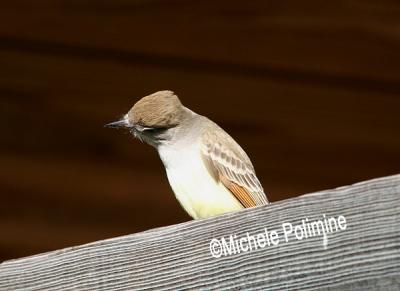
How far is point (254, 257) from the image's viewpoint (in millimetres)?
2355

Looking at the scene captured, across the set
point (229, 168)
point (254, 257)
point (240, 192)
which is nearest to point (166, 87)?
point (229, 168)

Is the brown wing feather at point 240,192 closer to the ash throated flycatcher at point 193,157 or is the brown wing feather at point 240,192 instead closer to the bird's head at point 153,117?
the ash throated flycatcher at point 193,157

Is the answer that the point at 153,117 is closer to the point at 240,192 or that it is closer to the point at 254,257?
the point at 240,192

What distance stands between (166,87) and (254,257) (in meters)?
2.87

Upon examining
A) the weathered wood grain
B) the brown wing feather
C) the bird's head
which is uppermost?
the bird's head

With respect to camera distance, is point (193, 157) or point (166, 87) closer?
point (193, 157)

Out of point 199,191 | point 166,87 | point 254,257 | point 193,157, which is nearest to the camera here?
point 254,257

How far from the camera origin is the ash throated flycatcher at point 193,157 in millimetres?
3744

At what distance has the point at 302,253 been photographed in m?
2.30

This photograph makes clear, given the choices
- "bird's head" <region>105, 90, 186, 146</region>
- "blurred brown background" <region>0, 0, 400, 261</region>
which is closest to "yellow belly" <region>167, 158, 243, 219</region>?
"bird's head" <region>105, 90, 186, 146</region>

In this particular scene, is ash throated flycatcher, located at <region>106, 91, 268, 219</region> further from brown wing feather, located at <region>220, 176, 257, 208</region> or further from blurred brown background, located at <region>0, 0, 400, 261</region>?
blurred brown background, located at <region>0, 0, 400, 261</region>

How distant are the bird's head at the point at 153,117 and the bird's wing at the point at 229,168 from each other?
0.15 metres

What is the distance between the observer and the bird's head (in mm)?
3740

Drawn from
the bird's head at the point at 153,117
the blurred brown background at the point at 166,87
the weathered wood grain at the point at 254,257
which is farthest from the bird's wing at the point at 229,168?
the weathered wood grain at the point at 254,257
